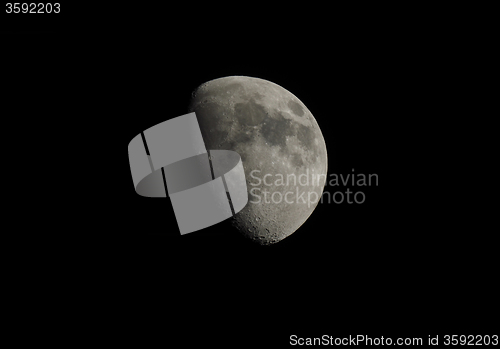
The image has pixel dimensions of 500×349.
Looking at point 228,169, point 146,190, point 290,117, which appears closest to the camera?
point 228,169

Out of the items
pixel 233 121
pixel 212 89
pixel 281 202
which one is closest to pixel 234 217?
pixel 281 202

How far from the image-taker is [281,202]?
6145 mm

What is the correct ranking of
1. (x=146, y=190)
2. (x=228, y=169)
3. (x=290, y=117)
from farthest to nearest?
(x=146, y=190), (x=290, y=117), (x=228, y=169)

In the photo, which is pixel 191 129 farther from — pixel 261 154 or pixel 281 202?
pixel 281 202

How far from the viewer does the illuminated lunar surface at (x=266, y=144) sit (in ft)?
19.4

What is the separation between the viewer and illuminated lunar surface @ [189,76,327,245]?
592 cm

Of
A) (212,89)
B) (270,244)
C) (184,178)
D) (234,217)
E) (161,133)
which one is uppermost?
(212,89)

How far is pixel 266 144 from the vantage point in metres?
5.93

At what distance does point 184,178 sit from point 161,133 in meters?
0.66

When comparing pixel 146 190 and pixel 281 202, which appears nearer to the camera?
pixel 281 202

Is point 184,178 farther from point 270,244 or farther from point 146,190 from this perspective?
point 270,244

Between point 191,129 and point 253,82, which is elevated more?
point 253,82

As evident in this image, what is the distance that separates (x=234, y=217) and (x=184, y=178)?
0.87 meters

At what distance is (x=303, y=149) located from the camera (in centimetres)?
619
